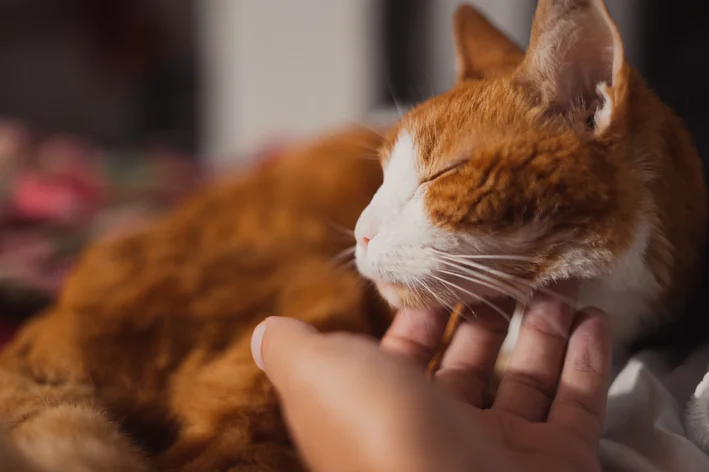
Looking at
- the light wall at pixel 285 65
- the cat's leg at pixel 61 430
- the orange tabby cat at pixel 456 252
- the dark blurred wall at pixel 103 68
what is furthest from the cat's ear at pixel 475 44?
the dark blurred wall at pixel 103 68

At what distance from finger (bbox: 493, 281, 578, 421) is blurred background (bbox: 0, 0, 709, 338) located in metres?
0.28

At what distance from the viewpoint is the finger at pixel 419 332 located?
0.62 m

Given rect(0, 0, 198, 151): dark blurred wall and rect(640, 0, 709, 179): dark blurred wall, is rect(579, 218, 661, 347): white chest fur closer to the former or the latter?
rect(640, 0, 709, 179): dark blurred wall

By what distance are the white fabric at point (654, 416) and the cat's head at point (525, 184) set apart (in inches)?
5.1

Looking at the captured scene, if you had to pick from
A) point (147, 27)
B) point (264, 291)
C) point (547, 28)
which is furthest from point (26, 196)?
point (147, 27)

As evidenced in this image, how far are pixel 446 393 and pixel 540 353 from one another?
0.20 meters

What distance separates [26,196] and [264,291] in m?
1.17

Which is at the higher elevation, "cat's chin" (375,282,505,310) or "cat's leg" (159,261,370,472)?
"cat's chin" (375,282,505,310)

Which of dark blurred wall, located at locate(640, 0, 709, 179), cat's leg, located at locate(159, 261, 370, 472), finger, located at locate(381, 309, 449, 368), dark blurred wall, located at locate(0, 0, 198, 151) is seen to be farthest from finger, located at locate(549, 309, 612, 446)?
dark blurred wall, located at locate(0, 0, 198, 151)

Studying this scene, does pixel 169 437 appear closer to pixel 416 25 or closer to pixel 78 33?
pixel 416 25

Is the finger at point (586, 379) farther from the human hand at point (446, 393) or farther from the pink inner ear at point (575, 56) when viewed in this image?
the pink inner ear at point (575, 56)

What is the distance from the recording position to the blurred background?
1.46 metres

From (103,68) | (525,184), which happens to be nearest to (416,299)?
(525,184)

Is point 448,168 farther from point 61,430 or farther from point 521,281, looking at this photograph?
point 61,430
